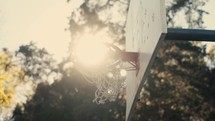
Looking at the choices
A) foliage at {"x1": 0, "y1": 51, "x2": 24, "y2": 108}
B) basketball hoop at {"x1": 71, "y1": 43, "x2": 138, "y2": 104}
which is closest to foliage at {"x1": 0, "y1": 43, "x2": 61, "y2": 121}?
foliage at {"x1": 0, "y1": 51, "x2": 24, "y2": 108}

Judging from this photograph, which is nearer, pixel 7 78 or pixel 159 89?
pixel 7 78

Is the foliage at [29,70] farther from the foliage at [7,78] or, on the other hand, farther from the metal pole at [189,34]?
the metal pole at [189,34]

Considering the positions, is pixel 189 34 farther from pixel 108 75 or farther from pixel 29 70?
pixel 29 70

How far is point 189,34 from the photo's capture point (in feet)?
14.4

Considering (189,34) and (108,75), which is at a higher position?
(189,34)

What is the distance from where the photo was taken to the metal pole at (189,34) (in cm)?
433

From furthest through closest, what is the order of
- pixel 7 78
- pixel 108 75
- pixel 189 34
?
1. pixel 7 78
2. pixel 108 75
3. pixel 189 34

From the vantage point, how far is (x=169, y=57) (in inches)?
1017

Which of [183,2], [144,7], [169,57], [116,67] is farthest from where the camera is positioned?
[169,57]

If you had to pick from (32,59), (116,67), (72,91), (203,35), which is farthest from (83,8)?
(203,35)

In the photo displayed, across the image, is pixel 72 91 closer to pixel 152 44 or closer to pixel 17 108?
pixel 17 108

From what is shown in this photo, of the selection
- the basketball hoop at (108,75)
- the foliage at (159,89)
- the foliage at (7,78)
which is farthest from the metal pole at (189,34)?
the foliage at (159,89)

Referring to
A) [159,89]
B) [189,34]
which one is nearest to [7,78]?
[189,34]

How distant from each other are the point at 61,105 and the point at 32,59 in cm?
1142
